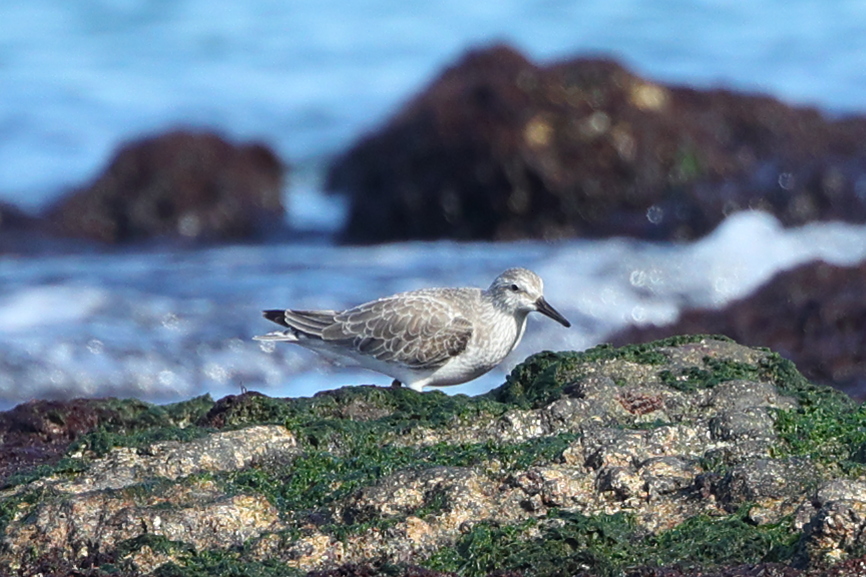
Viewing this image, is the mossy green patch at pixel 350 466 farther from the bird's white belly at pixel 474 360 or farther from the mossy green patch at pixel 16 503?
the bird's white belly at pixel 474 360

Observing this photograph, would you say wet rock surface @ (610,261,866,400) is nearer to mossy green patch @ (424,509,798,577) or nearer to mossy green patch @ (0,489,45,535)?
mossy green patch @ (424,509,798,577)

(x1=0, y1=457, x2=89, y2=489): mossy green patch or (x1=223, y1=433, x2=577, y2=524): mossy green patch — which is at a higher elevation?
(x1=223, y1=433, x2=577, y2=524): mossy green patch

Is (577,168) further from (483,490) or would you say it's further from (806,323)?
(483,490)

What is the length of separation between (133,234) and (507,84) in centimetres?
451

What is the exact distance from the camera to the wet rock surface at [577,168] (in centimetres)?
1195

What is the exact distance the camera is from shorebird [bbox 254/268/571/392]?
22.0 ft

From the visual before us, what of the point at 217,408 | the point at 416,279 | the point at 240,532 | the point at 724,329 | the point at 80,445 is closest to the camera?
the point at 240,532

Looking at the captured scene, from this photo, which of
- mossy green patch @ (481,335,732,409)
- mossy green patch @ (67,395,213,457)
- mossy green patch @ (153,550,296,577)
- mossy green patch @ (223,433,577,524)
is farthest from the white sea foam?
mossy green patch @ (153,550,296,577)

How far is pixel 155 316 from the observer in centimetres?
1018

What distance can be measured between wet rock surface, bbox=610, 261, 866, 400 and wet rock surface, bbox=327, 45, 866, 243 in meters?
3.37

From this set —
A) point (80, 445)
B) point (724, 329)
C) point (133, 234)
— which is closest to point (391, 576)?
point (80, 445)

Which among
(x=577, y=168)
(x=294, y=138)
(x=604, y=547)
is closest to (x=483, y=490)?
(x=604, y=547)

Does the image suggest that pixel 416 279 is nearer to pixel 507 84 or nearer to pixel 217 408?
pixel 507 84

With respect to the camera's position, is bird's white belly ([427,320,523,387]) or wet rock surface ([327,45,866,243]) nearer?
bird's white belly ([427,320,523,387])
